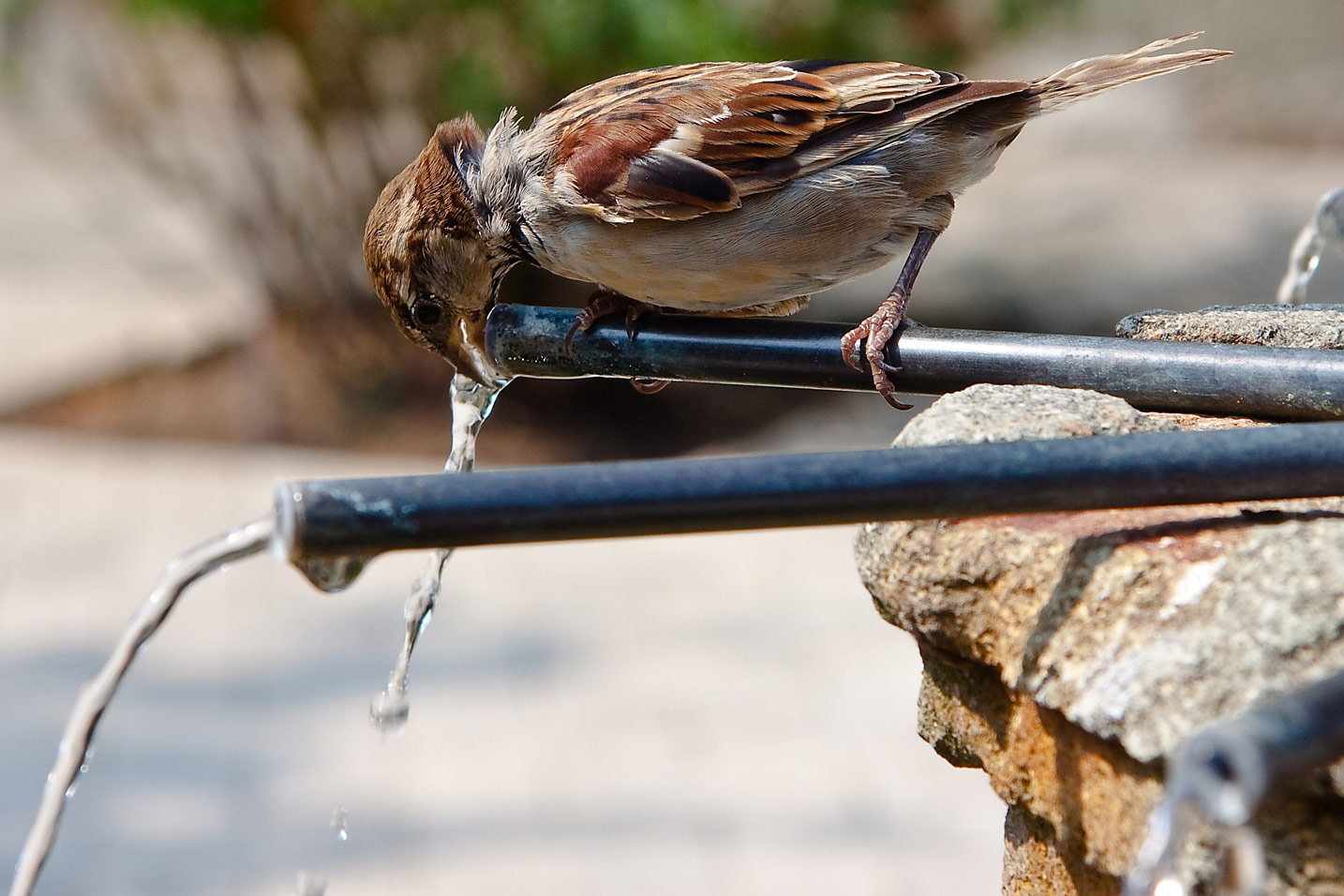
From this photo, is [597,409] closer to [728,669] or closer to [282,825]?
[728,669]

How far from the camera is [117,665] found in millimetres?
1775

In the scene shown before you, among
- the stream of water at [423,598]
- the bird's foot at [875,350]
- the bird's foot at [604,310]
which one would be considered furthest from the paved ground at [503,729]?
the bird's foot at [875,350]

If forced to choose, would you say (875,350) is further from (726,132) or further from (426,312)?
(426,312)

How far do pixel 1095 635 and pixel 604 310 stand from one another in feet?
5.62

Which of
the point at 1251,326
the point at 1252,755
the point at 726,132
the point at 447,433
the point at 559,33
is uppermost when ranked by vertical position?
the point at 559,33

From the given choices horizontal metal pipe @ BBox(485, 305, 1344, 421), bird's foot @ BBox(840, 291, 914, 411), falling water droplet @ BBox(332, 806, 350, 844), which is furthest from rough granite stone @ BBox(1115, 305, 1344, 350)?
falling water droplet @ BBox(332, 806, 350, 844)

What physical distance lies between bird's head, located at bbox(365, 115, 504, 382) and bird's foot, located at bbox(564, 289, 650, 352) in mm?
268

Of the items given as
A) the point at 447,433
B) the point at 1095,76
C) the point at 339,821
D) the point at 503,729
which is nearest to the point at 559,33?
the point at 447,433

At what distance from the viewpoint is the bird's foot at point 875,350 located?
2379 millimetres

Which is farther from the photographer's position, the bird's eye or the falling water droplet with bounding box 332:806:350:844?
the falling water droplet with bounding box 332:806:350:844

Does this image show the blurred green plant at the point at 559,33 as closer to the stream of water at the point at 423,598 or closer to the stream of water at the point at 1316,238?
the stream of water at the point at 1316,238

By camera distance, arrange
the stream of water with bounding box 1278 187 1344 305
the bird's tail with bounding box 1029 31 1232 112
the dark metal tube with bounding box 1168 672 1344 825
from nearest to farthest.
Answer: the dark metal tube with bounding box 1168 672 1344 825 → the stream of water with bounding box 1278 187 1344 305 → the bird's tail with bounding box 1029 31 1232 112

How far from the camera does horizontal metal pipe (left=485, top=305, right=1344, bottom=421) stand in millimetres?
2002

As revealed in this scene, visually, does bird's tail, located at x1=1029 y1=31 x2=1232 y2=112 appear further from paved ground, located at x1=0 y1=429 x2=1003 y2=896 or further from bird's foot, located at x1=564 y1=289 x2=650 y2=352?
paved ground, located at x1=0 y1=429 x2=1003 y2=896
